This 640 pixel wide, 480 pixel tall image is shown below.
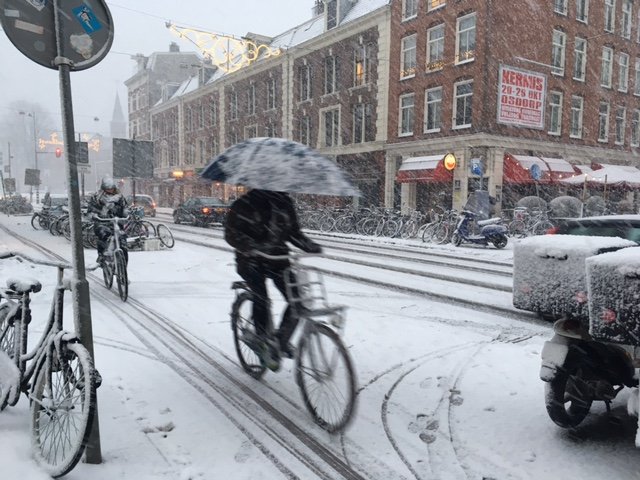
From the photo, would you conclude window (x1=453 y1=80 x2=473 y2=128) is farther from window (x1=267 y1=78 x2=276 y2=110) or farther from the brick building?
window (x1=267 y1=78 x2=276 y2=110)

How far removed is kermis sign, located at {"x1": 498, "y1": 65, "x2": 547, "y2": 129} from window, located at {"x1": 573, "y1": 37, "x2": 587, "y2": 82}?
14.6 ft

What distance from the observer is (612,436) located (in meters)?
3.25

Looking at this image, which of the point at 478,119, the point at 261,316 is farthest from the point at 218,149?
the point at 261,316

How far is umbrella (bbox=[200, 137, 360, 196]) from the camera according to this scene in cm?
346

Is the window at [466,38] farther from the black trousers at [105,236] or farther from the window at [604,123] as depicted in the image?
the black trousers at [105,236]

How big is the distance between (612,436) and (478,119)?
20.6m

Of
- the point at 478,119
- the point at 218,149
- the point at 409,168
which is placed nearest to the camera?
the point at 478,119

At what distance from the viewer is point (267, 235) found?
3.90 metres

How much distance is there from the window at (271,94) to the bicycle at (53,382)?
112 ft

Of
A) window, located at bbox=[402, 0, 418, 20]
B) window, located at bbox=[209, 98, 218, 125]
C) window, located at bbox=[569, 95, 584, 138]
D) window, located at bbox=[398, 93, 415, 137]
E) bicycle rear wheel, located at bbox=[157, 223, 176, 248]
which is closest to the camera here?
bicycle rear wheel, located at bbox=[157, 223, 176, 248]

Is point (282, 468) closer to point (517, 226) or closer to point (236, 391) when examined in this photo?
point (236, 391)

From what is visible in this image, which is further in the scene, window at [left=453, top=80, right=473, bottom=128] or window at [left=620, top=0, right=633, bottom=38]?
window at [left=620, top=0, right=633, bottom=38]

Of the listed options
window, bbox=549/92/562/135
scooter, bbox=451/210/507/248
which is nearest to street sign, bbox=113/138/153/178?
scooter, bbox=451/210/507/248

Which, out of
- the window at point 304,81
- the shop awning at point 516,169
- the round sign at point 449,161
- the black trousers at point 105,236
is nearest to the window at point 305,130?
the window at point 304,81
